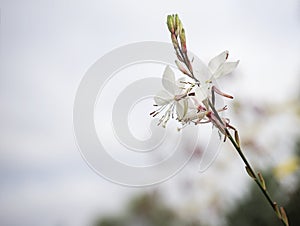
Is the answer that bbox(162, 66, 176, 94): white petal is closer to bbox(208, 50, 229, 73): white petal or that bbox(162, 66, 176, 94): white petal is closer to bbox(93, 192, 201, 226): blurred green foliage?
bbox(208, 50, 229, 73): white petal

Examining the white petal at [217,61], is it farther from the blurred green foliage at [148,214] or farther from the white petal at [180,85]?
the blurred green foliage at [148,214]

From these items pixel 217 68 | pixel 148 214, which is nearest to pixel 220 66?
pixel 217 68

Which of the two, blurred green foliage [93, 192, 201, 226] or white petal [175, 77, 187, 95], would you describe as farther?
blurred green foliage [93, 192, 201, 226]

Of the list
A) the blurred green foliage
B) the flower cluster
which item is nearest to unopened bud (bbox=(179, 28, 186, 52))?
the flower cluster

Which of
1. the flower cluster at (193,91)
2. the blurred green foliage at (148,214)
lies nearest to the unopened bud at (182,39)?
the flower cluster at (193,91)

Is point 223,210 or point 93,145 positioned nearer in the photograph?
point 93,145

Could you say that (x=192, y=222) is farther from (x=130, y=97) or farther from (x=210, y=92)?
(x=210, y=92)

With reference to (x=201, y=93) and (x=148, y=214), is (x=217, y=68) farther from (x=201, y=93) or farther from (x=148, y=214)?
(x=148, y=214)

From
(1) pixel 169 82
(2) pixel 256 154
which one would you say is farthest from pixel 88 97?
(2) pixel 256 154
